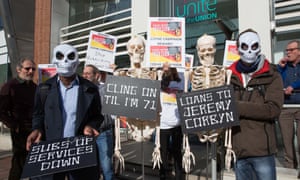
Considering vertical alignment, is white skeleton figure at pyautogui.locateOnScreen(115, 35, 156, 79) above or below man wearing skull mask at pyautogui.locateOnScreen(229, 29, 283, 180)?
above

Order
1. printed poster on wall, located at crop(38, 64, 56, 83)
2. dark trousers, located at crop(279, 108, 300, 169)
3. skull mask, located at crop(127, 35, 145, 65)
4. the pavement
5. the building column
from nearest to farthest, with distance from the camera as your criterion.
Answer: skull mask, located at crop(127, 35, 145, 65), the pavement, dark trousers, located at crop(279, 108, 300, 169), printed poster on wall, located at crop(38, 64, 56, 83), the building column

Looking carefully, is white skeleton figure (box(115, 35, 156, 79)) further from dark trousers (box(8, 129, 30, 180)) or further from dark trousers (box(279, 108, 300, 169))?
dark trousers (box(279, 108, 300, 169))

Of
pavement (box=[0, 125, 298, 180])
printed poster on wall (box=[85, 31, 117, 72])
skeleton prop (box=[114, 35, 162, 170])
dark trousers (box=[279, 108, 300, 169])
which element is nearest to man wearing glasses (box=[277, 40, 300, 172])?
dark trousers (box=[279, 108, 300, 169])

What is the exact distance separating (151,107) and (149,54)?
3.16ft

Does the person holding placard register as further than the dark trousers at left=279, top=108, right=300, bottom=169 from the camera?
No

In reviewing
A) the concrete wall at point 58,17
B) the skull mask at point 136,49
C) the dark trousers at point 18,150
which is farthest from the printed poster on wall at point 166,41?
the concrete wall at point 58,17

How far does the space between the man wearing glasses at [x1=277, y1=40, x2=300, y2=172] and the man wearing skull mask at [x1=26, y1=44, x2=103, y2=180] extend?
9.47ft

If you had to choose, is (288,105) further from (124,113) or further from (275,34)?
(124,113)

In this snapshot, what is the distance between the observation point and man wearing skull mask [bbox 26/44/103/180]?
7.91 ft

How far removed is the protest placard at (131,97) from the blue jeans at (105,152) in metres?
0.76

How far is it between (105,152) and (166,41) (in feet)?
5.76

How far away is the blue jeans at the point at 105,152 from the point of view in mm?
3689

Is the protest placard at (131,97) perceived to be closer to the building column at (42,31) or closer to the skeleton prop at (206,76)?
the skeleton prop at (206,76)

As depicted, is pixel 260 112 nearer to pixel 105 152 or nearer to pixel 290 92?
pixel 290 92
